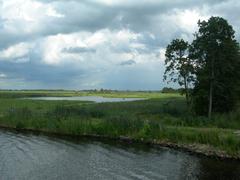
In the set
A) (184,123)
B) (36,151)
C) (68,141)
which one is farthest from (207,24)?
(36,151)

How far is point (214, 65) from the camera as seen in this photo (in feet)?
199

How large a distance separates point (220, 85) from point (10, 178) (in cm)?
4068

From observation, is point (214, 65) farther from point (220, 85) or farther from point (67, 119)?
point (67, 119)

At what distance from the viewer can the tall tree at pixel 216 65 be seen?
195 feet

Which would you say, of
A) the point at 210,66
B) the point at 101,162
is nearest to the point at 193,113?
the point at 210,66

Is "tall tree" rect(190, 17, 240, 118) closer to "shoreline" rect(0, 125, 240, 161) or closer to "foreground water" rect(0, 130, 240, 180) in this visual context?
"shoreline" rect(0, 125, 240, 161)

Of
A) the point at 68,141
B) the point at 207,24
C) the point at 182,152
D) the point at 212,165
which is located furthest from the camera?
the point at 207,24

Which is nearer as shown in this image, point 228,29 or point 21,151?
point 21,151

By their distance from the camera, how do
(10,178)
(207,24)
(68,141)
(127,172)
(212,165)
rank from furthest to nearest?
(207,24) → (68,141) → (212,165) → (127,172) → (10,178)

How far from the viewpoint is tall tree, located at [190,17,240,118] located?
5947cm

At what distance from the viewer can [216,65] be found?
60438 millimetres

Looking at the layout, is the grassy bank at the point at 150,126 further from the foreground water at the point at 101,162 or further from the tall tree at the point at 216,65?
the tall tree at the point at 216,65

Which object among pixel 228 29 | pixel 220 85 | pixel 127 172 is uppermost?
pixel 228 29

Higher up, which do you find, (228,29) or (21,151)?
(228,29)
